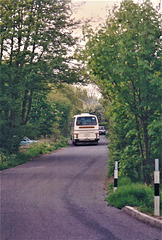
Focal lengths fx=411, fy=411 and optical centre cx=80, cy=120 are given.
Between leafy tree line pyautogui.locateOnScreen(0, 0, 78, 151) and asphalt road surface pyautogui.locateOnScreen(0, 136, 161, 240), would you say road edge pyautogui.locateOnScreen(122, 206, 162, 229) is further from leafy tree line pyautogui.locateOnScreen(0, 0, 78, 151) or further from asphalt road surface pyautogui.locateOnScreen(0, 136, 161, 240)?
leafy tree line pyautogui.locateOnScreen(0, 0, 78, 151)

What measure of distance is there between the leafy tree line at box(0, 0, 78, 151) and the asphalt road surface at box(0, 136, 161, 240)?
7.16 m

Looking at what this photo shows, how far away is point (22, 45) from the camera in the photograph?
23.7 metres

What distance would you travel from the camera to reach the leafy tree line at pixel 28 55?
2239 cm

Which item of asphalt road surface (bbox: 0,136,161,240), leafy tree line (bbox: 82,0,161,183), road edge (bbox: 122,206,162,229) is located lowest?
asphalt road surface (bbox: 0,136,161,240)

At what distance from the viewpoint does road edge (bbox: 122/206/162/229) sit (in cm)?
776

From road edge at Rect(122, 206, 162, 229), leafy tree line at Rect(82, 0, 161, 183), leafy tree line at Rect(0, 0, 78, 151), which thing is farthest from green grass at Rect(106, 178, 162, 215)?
leafy tree line at Rect(0, 0, 78, 151)

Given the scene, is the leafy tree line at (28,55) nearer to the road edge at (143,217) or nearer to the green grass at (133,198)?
the green grass at (133,198)

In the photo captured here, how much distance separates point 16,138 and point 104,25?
12.2 metres

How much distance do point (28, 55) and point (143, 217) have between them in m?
17.5

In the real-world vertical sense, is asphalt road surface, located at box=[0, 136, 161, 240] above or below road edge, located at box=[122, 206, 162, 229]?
below

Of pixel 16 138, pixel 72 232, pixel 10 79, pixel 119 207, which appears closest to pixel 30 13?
pixel 10 79

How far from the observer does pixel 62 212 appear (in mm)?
9336

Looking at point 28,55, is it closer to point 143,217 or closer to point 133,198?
point 133,198

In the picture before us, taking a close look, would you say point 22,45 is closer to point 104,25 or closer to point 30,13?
point 30,13
